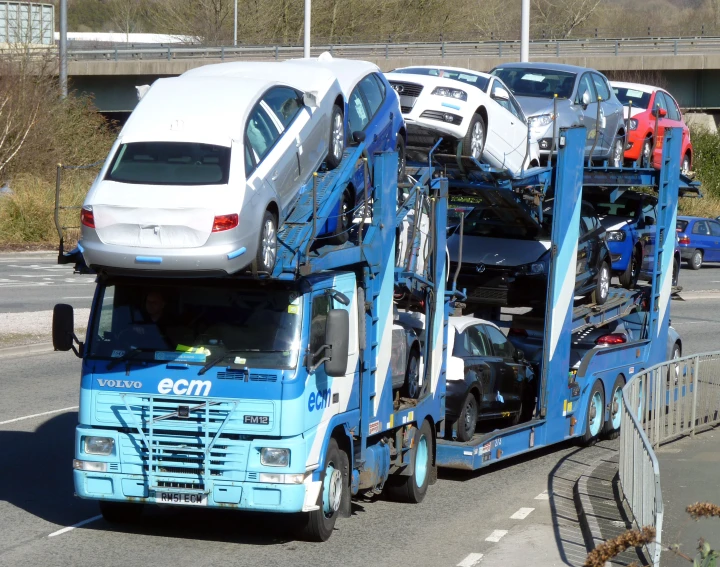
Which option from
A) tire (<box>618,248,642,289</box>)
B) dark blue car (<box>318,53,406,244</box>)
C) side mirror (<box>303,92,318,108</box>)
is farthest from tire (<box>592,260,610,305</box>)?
side mirror (<box>303,92,318,108</box>)

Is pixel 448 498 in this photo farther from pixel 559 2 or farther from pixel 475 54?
pixel 559 2

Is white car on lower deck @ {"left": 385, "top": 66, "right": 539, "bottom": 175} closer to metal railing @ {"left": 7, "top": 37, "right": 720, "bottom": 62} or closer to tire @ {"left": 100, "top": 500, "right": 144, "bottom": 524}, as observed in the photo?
tire @ {"left": 100, "top": 500, "right": 144, "bottom": 524}

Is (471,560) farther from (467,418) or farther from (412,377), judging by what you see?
(467,418)

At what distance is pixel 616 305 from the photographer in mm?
16391

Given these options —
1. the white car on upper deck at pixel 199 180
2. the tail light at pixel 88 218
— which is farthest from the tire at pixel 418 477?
the tail light at pixel 88 218

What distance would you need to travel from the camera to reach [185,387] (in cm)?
887

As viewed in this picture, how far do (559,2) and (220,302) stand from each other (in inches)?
3203

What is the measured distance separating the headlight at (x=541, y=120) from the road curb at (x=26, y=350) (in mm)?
9050

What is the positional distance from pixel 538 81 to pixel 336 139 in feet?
24.0

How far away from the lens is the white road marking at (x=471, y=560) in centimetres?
923

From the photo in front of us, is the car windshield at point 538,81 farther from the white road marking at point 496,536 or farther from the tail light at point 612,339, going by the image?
the white road marking at point 496,536

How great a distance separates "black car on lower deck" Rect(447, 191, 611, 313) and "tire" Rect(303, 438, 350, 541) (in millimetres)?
5442

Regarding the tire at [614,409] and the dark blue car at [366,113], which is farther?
the tire at [614,409]

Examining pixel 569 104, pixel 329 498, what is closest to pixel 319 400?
pixel 329 498
